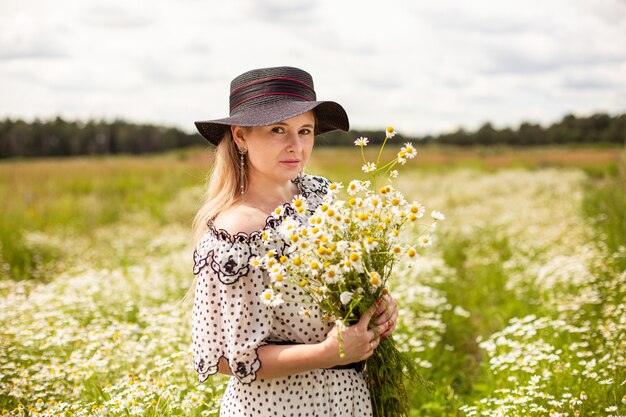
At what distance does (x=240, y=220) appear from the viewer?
201cm

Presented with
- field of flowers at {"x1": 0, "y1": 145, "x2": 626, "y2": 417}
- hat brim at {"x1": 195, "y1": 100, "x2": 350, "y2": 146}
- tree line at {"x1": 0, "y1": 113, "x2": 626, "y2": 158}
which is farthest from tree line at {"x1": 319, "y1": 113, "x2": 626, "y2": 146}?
hat brim at {"x1": 195, "y1": 100, "x2": 350, "y2": 146}

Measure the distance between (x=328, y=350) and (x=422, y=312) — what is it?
130 inches

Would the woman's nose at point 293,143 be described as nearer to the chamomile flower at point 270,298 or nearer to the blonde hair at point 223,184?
the blonde hair at point 223,184

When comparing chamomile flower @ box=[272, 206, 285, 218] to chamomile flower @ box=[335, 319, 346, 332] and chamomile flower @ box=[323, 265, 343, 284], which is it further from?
chamomile flower @ box=[335, 319, 346, 332]

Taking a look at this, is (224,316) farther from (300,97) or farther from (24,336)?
(24,336)

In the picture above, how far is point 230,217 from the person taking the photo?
203 centimetres

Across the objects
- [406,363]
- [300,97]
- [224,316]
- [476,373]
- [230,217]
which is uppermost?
[300,97]

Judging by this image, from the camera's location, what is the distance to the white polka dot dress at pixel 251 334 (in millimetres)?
1881

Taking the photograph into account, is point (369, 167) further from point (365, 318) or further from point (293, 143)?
point (365, 318)

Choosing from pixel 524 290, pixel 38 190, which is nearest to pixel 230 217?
pixel 524 290

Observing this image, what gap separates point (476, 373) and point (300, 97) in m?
3.09

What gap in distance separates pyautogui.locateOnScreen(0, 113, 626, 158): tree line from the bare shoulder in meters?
35.1

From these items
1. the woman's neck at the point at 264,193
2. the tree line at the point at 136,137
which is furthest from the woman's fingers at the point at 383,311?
the tree line at the point at 136,137

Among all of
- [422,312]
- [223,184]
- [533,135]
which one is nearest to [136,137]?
[533,135]
